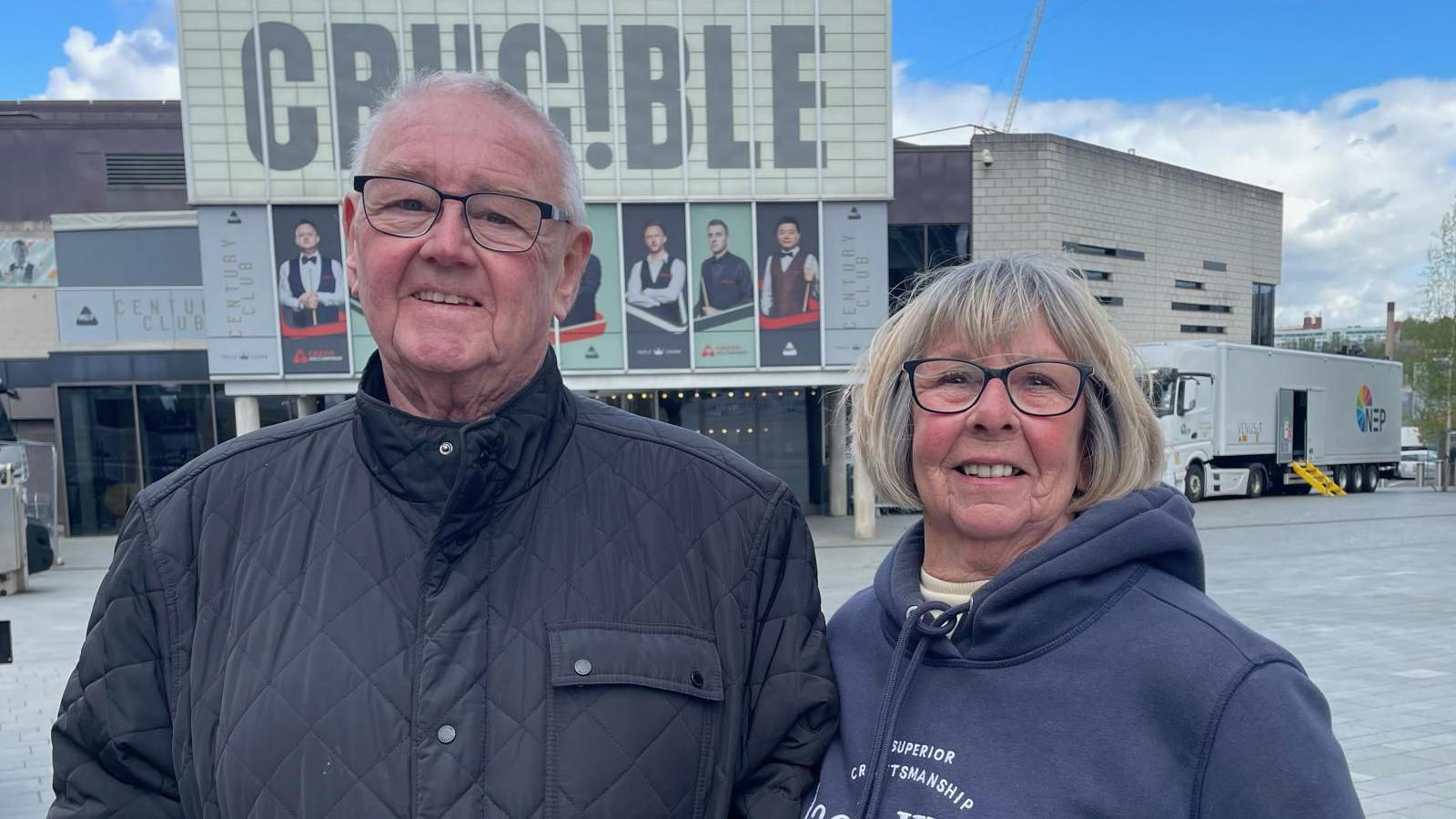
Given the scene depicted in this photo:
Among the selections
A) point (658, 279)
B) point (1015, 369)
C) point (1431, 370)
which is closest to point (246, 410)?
point (658, 279)

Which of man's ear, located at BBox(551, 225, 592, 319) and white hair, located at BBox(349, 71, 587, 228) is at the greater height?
white hair, located at BBox(349, 71, 587, 228)

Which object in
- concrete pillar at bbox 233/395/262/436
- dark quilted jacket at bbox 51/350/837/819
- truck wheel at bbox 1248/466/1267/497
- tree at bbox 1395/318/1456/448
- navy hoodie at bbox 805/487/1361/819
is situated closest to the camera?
navy hoodie at bbox 805/487/1361/819

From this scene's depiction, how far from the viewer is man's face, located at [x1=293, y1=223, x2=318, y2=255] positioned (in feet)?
49.9

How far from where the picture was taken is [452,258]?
5.30 ft

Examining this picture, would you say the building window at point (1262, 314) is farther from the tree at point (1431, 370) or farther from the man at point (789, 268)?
the man at point (789, 268)

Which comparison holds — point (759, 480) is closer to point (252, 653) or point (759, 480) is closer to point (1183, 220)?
point (252, 653)

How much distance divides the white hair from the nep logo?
31490 millimetres

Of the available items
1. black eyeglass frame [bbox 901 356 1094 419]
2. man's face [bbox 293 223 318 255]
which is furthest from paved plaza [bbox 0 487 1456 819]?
man's face [bbox 293 223 318 255]

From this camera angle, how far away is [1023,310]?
179 cm

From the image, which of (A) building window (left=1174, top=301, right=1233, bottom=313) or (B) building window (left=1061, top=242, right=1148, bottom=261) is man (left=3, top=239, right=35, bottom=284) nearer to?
(B) building window (left=1061, top=242, right=1148, bottom=261)

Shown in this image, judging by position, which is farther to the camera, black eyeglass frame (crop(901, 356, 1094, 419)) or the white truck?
the white truck

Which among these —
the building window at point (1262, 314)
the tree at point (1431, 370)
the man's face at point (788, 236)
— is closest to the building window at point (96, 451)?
the man's face at point (788, 236)

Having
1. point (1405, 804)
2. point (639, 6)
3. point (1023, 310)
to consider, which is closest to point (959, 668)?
point (1023, 310)

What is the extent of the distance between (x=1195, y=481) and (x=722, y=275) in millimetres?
13425
